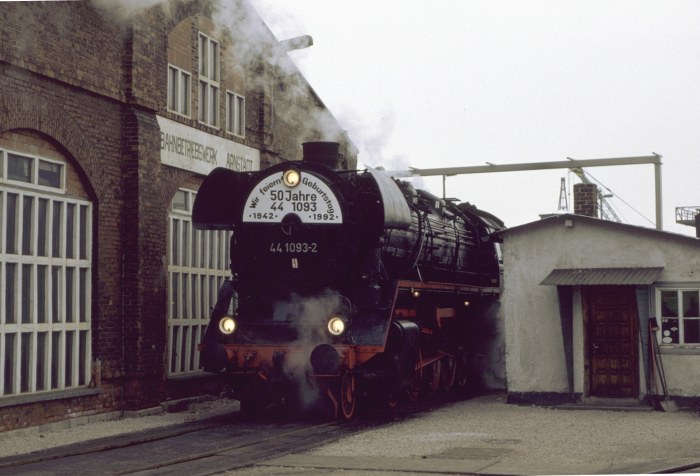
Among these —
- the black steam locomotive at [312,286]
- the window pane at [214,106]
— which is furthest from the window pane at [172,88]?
the black steam locomotive at [312,286]

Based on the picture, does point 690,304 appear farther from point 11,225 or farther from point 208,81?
point 11,225

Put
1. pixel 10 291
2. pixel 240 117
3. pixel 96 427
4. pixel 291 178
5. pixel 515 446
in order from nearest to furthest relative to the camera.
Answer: pixel 515 446, pixel 10 291, pixel 96 427, pixel 291 178, pixel 240 117

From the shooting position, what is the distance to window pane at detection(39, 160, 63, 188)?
12.7 m

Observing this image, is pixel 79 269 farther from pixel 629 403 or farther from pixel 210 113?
pixel 629 403

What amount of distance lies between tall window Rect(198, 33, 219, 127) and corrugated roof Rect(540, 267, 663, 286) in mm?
6230

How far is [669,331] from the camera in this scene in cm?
1416

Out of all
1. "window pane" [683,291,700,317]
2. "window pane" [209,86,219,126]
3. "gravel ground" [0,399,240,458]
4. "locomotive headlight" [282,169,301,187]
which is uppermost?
"window pane" [209,86,219,126]

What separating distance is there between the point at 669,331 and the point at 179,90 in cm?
826

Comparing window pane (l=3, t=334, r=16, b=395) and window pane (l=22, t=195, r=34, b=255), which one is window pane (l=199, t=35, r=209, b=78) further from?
window pane (l=3, t=334, r=16, b=395)

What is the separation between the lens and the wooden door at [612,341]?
47.7ft

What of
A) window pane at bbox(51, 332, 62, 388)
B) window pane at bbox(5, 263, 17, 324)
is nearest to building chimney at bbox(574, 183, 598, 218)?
window pane at bbox(51, 332, 62, 388)

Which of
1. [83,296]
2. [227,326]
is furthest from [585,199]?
[83,296]

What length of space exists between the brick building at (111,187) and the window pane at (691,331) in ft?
24.7

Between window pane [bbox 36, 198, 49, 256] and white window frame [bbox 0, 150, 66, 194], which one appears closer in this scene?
white window frame [bbox 0, 150, 66, 194]
